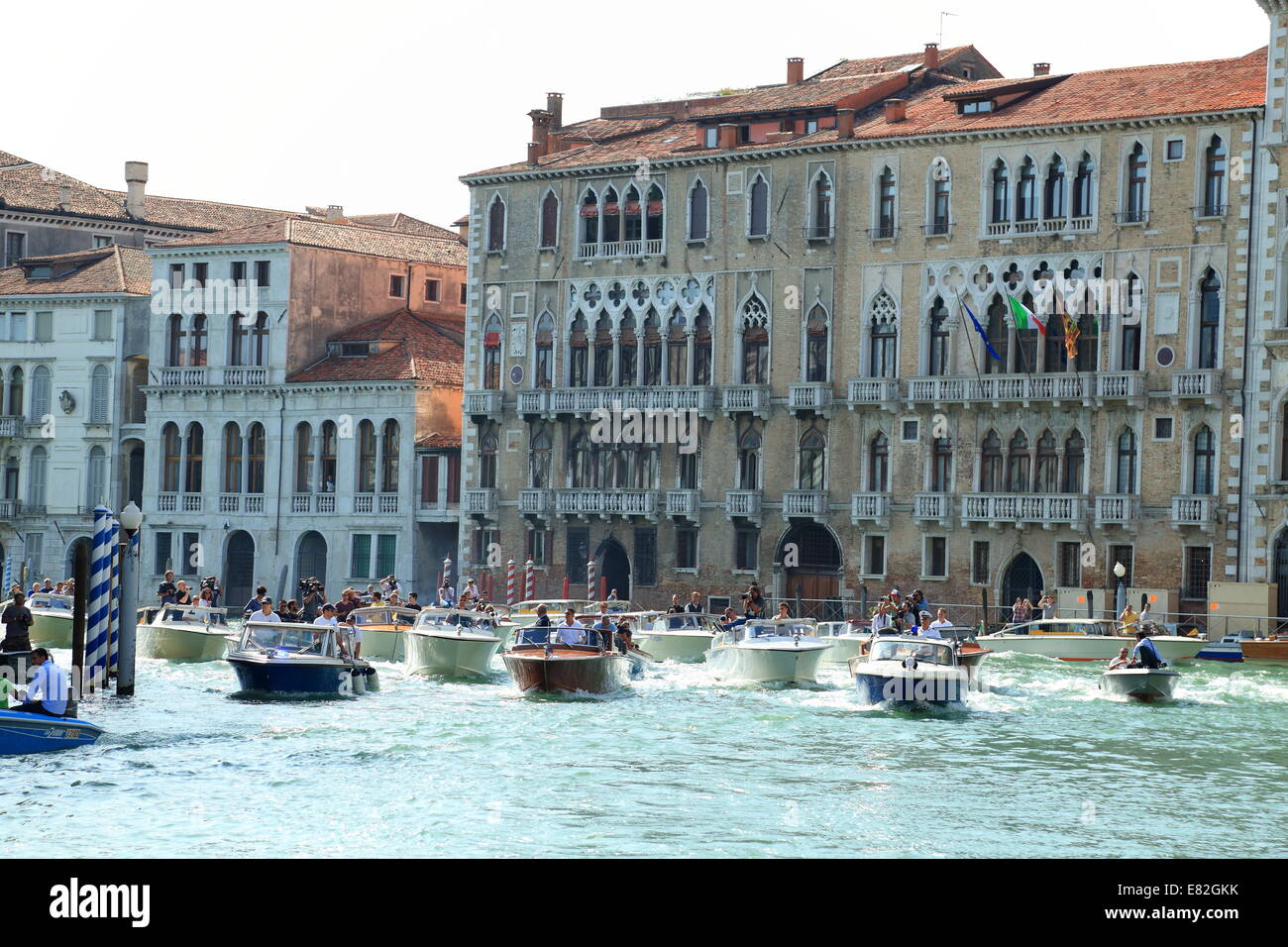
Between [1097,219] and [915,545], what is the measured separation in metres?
9.04

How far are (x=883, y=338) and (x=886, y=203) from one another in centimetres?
338

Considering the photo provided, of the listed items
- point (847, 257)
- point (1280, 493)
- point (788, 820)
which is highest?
point (847, 257)

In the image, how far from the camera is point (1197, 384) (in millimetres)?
48719

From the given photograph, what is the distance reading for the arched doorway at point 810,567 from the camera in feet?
179

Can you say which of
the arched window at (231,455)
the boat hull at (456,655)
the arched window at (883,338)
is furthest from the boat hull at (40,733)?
the arched window at (231,455)

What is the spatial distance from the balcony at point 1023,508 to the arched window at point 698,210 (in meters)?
10.5

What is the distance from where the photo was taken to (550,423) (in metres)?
59.1

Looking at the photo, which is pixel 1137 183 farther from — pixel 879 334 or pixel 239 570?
pixel 239 570

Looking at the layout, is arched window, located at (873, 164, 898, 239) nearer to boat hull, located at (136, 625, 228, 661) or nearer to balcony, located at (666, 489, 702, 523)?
balcony, located at (666, 489, 702, 523)

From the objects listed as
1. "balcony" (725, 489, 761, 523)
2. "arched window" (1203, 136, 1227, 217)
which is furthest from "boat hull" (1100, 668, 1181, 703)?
"balcony" (725, 489, 761, 523)

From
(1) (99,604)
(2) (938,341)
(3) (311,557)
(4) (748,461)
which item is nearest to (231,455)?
(3) (311,557)

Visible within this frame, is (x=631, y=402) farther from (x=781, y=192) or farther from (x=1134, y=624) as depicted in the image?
(x=1134, y=624)

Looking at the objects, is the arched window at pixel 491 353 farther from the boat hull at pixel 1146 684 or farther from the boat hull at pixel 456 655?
the boat hull at pixel 1146 684

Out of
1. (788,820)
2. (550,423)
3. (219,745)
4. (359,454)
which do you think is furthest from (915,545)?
(788,820)
